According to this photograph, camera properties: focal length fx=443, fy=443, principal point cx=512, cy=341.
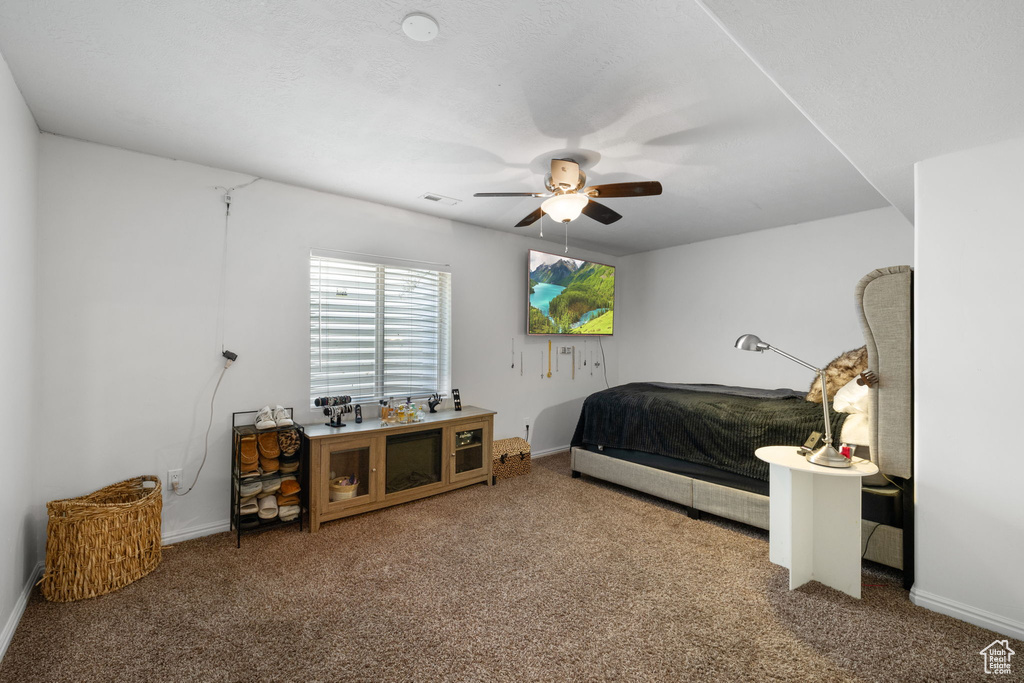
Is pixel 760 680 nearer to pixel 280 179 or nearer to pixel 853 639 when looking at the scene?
pixel 853 639

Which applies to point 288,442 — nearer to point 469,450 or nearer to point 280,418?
point 280,418

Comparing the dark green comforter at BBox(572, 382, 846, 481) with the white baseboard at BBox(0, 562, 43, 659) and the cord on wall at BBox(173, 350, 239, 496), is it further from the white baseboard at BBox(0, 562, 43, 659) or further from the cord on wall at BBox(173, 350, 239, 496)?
the white baseboard at BBox(0, 562, 43, 659)

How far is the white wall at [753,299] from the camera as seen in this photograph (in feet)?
12.8

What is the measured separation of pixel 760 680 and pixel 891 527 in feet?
4.41

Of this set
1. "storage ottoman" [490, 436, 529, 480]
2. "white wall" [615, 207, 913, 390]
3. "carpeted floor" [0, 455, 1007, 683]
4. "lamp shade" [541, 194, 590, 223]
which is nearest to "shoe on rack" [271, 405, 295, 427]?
"carpeted floor" [0, 455, 1007, 683]

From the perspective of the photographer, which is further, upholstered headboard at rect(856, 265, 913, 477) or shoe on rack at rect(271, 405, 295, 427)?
shoe on rack at rect(271, 405, 295, 427)

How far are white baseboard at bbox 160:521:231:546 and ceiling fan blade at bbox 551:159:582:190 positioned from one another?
122 inches

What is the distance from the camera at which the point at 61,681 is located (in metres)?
1.63

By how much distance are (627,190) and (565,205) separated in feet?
1.19

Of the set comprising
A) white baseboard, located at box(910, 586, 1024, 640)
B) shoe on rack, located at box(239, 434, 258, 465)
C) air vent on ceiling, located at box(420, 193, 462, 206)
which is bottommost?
white baseboard, located at box(910, 586, 1024, 640)

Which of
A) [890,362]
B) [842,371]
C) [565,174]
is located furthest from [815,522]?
[565,174]

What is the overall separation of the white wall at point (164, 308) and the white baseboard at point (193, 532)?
14mm

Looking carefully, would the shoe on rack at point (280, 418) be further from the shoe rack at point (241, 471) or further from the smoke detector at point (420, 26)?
the smoke detector at point (420, 26)

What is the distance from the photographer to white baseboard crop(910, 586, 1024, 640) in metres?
1.89
